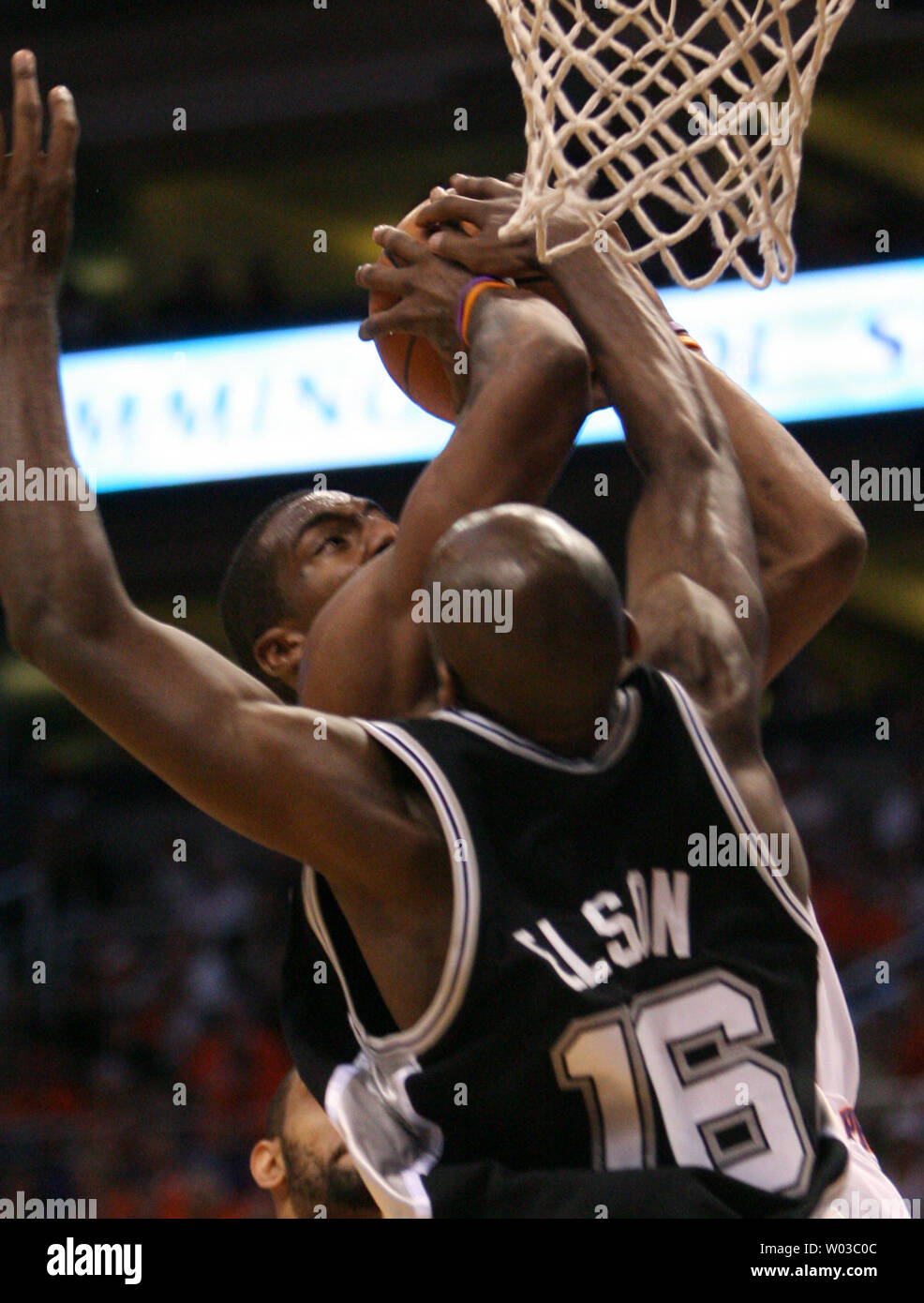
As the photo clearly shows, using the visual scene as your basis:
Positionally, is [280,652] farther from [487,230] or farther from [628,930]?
[628,930]

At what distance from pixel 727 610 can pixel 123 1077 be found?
6.40 meters

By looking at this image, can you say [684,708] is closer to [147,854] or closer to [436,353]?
[436,353]

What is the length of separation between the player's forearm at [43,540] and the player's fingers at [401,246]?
74 cm

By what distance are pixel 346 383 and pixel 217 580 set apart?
164 centimetres

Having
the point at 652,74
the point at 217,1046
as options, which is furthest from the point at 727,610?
the point at 217,1046

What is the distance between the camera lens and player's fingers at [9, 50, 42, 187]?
1.67 m

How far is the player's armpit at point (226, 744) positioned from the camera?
1.61 meters

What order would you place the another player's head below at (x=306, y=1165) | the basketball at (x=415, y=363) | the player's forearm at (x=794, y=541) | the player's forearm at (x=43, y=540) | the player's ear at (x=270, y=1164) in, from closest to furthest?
the player's forearm at (x=43, y=540) < the player's forearm at (x=794, y=541) < the basketball at (x=415, y=363) < the another player's head below at (x=306, y=1165) < the player's ear at (x=270, y=1164)

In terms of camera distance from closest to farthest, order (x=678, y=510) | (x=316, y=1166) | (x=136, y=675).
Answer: (x=136, y=675) → (x=678, y=510) → (x=316, y=1166)

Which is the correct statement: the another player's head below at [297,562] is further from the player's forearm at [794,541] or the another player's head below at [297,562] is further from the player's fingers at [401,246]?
the player's forearm at [794,541]

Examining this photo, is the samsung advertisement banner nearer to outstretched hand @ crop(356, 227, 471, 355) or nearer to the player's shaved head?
outstretched hand @ crop(356, 227, 471, 355)

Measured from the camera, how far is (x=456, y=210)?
2.25 metres

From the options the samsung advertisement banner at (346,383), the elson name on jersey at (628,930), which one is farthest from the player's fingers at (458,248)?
the samsung advertisement banner at (346,383)

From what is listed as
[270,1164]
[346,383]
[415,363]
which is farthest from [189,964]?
[415,363]
